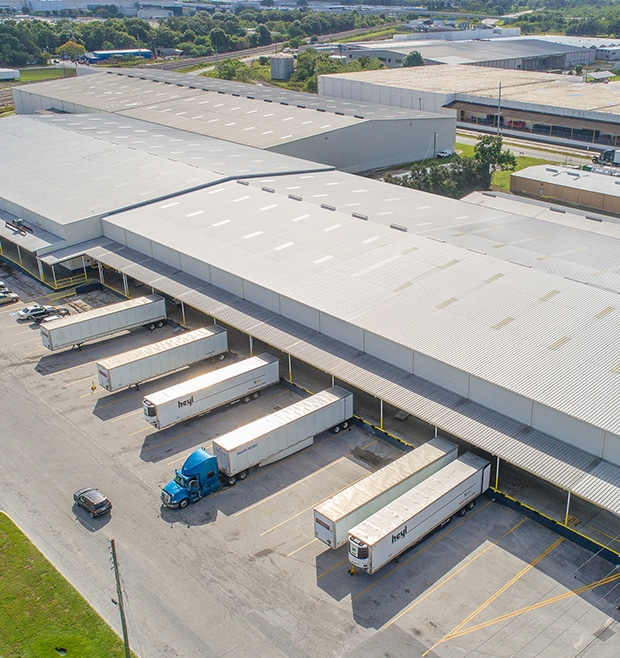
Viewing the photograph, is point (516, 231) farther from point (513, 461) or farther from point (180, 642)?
point (180, 642)

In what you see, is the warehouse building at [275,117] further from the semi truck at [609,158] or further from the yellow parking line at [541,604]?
the yellow parking line at [541,604]

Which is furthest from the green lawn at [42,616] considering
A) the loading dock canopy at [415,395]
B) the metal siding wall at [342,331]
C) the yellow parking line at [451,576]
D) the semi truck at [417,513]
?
the metal siding wall at [342,331]

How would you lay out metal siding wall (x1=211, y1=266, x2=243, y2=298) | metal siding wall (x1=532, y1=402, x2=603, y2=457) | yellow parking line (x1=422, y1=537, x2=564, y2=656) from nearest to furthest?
yellow parking line (x1=422, y1=537, x2=564, y2=656)
metal siding wall (x1=532, y1=402, x2=603, y2=457)
metal siding wall (x1=211, y1=266, x2=243, y2=298)

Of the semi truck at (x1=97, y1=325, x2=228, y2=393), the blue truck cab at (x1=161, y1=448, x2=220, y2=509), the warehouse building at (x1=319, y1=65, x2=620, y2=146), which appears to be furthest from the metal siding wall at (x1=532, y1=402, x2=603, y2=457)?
the warehouse building at (x1=319, y1=65, x2=620, y2=146)

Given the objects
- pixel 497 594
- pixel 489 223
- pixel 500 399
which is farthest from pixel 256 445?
pixel 489 223

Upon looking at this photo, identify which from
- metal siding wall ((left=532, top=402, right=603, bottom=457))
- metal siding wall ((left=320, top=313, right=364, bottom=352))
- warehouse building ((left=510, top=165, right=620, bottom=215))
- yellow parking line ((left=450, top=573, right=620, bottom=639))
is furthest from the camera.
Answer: warehouse building ((left=510, top=165, right=620, bottom=215))

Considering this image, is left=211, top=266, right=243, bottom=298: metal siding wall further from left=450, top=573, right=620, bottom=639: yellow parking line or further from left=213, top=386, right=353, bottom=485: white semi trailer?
left=450, top=573, right=620, bottom=639: yellow parking line

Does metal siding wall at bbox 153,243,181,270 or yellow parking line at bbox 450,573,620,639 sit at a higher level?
metal siding wall at bbox 153,243,181,270
